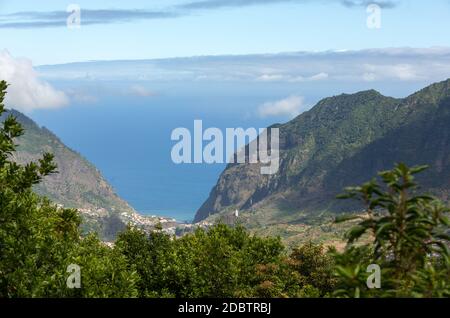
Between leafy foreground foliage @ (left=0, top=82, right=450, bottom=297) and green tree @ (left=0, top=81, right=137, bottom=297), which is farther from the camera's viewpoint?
green tree @ (left=0, top=81, right=137, bottom=297)

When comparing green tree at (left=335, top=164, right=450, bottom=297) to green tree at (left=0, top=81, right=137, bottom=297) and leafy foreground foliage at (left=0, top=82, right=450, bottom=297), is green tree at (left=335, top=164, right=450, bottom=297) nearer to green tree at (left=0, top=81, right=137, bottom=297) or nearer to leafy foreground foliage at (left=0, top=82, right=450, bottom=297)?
leafy foreground foliage at (left=0, top=82, right=450, bottom=297)

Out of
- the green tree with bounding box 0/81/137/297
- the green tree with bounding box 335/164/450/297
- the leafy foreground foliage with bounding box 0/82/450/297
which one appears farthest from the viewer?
the green tree with bounding box 0/81/137/297

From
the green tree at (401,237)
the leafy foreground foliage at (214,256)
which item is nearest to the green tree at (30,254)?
the leafy foreground foliage at (214,256)

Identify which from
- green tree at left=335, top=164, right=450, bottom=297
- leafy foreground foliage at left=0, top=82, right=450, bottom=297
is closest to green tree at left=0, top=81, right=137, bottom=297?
leafy foreground foliage at left=0, top=82, right=450, bottom=297

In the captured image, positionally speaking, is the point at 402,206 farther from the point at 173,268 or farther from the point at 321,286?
the point at 321,286

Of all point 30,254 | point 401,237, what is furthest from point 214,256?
point 401,237
